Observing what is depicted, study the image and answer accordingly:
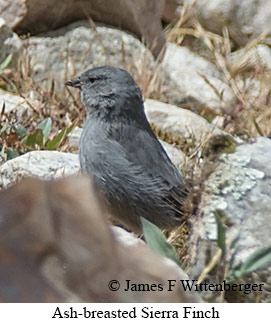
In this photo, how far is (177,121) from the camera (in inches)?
263

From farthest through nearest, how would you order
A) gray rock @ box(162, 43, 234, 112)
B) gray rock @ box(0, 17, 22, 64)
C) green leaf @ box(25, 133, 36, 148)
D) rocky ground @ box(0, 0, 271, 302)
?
gray rock @ box(162, 43, 234, 112), gray rock @ box(0, 17, 22, 64), green leaf @ box(25, 133, 36, 148), rocky ground @ box(0, 0, 271, 302)

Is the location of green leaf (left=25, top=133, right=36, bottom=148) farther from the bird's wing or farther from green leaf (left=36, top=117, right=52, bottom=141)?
the bird's wing

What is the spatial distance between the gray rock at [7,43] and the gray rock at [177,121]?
121 cm

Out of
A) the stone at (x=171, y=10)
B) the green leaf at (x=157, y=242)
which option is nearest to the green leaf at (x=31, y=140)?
the green leaf at (x=157, y=242)

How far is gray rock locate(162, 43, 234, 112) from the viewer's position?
7645mm

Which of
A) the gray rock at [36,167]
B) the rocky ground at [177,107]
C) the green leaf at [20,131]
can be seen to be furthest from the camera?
the green leaf at [20,131]

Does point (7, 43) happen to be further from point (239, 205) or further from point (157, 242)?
point (157, 242)

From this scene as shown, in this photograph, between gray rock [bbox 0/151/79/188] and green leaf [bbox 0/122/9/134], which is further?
green leaf [bbox 0/122/9/134]

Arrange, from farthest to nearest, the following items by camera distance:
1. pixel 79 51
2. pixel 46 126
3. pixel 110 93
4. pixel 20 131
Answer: pixel 79 51 < pixel 46 126 < pixel 20 131 < pixel 110 93

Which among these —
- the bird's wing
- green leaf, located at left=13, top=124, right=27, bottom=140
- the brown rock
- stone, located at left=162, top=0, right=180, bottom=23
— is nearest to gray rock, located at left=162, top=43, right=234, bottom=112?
stone, located at left=162, top=0, right=180, bottom=23

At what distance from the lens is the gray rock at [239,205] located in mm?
3232

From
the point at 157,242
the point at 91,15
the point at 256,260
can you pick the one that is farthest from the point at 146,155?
the point at 91,15

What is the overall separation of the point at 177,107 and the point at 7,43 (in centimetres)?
150

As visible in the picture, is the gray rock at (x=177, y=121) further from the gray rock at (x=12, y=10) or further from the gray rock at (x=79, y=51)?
the gray rock at (x=12, y=10)
